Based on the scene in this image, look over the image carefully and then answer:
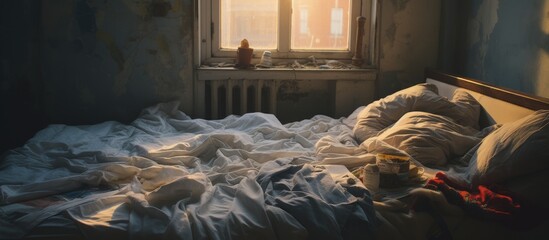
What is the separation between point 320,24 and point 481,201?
2.09 m

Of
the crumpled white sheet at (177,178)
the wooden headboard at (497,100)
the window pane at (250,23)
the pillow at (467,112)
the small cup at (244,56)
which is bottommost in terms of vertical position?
the crumpled white sheet at (177,178)

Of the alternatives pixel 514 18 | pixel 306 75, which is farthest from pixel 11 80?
pixel 514 18

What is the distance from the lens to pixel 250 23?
3465 mm

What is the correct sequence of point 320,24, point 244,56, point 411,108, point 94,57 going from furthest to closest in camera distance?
point 320,24, point 244,56, point 94,57, point 411,108

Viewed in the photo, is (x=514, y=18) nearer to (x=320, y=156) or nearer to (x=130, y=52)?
(x=320, y=156)

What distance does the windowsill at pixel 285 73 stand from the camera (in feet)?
10.7

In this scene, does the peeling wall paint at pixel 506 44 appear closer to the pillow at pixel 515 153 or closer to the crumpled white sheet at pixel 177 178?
the pillow at pixel 515 153

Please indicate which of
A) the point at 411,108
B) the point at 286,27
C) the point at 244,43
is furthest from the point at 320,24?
the point at 411,108

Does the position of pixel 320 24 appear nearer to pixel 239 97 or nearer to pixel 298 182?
pixel 239 97

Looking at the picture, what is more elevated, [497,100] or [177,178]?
[497,100]

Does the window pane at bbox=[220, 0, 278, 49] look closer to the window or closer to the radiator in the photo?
the window

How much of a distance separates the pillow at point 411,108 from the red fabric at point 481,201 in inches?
27.5

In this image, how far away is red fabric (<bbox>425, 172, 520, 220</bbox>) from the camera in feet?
5.40

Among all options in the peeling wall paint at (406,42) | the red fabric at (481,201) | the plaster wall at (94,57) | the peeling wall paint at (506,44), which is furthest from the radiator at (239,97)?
the red fabric at (481,201)
